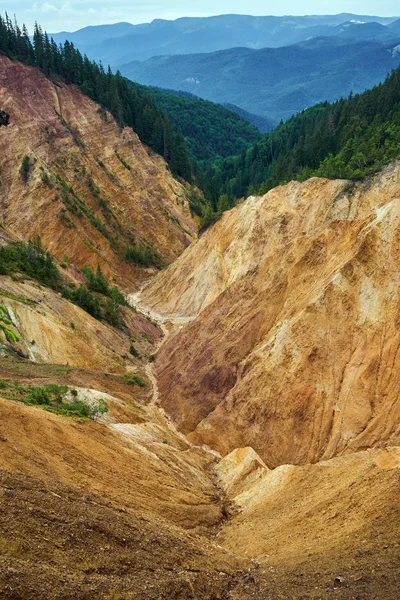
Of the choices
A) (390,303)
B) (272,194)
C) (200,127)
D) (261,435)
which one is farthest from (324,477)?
(200,127)

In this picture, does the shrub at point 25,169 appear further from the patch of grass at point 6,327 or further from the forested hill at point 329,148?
the patch of grass at point 6,327

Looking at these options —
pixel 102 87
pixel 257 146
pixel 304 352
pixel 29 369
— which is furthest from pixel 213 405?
pixel 257 146

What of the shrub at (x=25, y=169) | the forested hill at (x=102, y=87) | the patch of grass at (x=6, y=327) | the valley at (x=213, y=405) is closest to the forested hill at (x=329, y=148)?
the valley at (x=213, y=405)

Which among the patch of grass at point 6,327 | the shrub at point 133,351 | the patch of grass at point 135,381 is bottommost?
the shrub at point 133,351

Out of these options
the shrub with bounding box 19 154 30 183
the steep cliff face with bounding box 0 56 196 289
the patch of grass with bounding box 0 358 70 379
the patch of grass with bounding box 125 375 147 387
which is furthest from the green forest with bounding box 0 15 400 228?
the patch of grass with bounding box 0 358 70 379

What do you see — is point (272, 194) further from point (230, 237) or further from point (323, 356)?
point (323, 356)

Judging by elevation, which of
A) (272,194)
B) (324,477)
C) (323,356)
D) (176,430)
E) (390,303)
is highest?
(272,194)
